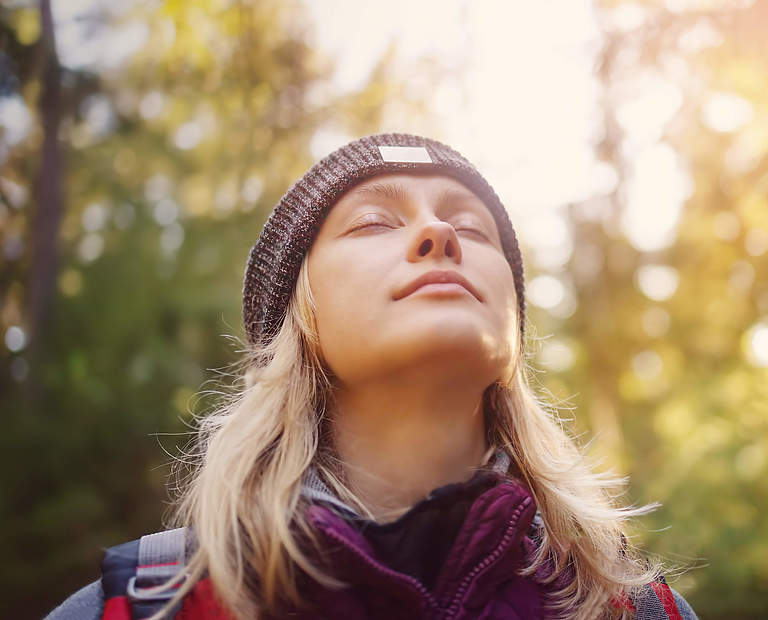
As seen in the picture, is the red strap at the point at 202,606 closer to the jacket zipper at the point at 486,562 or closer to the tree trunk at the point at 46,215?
the jacket zipper at the point at 486,562

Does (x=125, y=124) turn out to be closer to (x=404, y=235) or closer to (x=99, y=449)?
(x=99, y=449)

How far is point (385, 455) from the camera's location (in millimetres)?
1656

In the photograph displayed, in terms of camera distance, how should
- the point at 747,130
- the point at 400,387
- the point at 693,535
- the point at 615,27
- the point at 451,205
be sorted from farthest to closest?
the point at 615,27
the point at 747,130
the point at 693,535
the point at 451,205
the point at 400,387

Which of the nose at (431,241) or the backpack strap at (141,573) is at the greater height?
the nose at (431,241)

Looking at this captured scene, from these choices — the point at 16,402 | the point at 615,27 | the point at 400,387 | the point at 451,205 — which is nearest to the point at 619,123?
the point at 615,27

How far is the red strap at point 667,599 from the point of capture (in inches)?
68.5

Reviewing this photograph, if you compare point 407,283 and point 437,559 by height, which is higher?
point 407,283

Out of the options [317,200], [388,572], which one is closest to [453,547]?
[388,572]

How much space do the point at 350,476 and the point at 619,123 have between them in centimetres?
633

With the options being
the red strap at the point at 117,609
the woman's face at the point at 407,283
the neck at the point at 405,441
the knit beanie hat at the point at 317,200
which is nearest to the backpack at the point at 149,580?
the red strap at the point at 117,609

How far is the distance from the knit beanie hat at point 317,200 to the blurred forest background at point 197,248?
404 cm

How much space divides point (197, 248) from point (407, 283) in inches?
234

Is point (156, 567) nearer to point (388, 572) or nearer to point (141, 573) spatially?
point (141, 573)

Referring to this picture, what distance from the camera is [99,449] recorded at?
21.1ft
